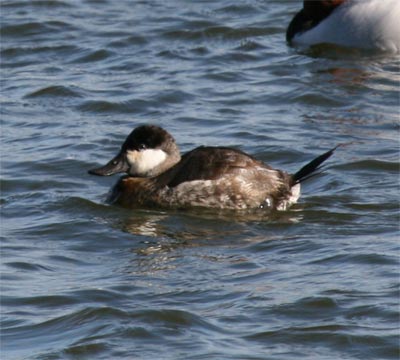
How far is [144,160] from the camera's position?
10.3 metres

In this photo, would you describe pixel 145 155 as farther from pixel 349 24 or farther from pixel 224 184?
pixel 349 24

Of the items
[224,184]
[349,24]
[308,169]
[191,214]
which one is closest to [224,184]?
[224,184]

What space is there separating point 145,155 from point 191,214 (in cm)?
60

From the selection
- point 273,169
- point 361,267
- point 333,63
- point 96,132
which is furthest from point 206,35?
point 361,267

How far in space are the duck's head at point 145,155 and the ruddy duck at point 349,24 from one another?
191 inches

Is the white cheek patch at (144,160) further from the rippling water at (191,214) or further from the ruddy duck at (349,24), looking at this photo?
the ruddy duck at (349,24)

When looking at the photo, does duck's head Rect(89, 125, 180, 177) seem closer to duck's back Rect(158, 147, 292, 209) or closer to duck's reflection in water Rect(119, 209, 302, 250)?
duck's back Rect(158, 147, 292, 209)

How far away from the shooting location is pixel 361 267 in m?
8.33

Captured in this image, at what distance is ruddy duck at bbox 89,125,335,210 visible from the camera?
32.8 ft

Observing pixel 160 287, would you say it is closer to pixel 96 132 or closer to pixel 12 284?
pixel 12 284

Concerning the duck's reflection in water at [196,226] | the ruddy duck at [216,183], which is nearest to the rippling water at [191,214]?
the duck's reflection in water at [196,226]

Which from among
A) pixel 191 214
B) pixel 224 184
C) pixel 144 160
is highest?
pixel 144 160

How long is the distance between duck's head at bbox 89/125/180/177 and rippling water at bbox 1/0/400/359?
309mm

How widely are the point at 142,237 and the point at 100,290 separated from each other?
4.59ft
